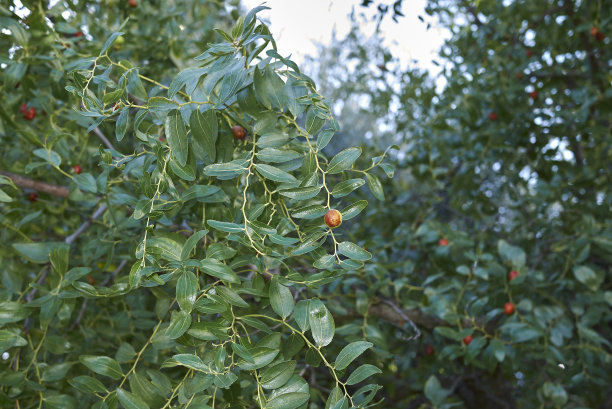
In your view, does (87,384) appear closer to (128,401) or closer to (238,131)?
(128,401)

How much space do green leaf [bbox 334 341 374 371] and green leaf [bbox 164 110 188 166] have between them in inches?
12.5

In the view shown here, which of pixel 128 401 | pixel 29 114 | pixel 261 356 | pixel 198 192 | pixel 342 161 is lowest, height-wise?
pixel 29 114

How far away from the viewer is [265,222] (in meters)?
0.74

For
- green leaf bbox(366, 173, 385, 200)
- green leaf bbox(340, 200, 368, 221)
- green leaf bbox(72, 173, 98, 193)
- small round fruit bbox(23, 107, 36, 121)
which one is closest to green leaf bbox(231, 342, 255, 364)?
green leaf bbox(340, 200, 368, 221)

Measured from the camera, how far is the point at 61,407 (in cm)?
86

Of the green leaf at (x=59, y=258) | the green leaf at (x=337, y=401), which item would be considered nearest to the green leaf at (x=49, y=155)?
the green leaf at (x=59, y=258)

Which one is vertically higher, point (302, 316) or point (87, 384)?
point (302, 316)

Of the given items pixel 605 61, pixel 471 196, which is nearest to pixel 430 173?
pixel 471 196

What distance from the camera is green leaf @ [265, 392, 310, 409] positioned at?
24.9 inches

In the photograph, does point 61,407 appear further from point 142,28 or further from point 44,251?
point 142,28

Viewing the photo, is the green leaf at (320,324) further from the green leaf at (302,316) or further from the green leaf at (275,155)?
the green leaf at (275,155)

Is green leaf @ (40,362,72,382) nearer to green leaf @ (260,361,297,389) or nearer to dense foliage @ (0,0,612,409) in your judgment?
dense foliage @ (0,0,612,409)

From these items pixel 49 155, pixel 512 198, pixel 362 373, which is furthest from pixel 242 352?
pixel 512 198

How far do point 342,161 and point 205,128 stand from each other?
18 cm
